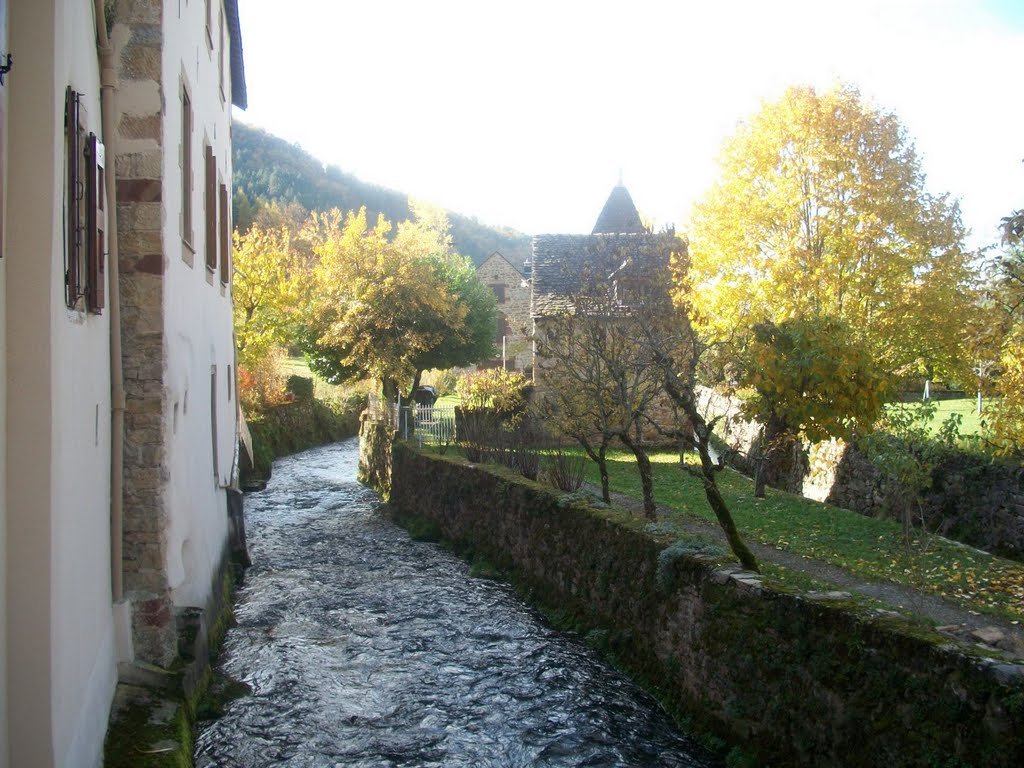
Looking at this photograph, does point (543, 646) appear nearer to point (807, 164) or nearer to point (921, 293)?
point (921, 293)

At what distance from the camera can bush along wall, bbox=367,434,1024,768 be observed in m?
4.88

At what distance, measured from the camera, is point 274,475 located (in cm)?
2422

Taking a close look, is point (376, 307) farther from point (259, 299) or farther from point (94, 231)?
point (94, 231)

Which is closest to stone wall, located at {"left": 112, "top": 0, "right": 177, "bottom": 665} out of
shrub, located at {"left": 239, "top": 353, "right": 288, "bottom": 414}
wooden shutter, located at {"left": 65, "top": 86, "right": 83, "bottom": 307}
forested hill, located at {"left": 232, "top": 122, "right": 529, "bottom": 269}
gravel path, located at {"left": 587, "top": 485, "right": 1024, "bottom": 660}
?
wooden shutter, located at {"left": 65, "top": 86, "right": 83, "bottom": 307}

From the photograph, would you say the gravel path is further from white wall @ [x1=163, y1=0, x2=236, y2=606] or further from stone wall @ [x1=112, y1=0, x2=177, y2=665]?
white wall @ [x1=163, y1=0, x2=236, y2=606]

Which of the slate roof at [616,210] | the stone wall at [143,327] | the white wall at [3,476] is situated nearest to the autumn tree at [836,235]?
the stone wall at [143,327]

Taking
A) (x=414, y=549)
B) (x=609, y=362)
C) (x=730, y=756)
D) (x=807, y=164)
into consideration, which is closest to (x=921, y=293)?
(x=807, y=164)

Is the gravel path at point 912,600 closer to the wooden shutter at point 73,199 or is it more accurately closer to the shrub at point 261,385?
the wooden shutter at point 73,199

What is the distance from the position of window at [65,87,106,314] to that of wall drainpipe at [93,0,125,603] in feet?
1.03

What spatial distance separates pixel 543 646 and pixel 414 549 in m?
5.98

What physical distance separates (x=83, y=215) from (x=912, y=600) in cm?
869

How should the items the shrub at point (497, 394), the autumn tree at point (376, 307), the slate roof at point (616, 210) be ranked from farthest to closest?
1. the slate roof at point (616, 210)
2. the autumn tree at point (376, 307)
3. the shrub at point (497, 394)

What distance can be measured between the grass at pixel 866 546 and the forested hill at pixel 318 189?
201 feet

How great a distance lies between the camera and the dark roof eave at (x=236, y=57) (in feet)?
46.8
